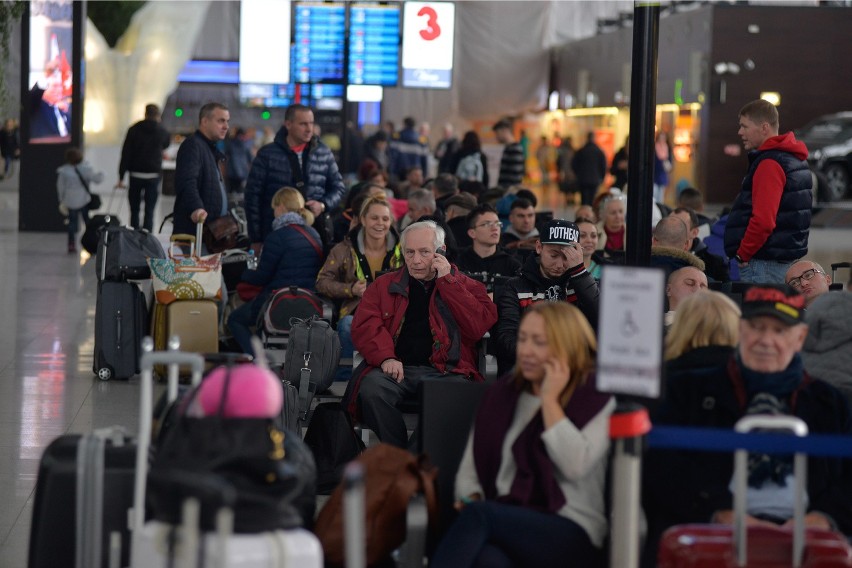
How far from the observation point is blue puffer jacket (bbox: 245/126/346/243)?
1025cm

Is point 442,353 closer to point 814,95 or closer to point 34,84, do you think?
point 34,84

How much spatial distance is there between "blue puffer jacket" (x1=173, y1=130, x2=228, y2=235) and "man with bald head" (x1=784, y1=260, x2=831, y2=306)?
16.7 ft

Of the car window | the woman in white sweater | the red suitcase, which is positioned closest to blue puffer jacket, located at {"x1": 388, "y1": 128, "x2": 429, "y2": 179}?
the car window

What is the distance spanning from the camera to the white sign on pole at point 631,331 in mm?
→ 3258

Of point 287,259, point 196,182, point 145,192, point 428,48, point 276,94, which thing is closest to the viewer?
point 287,259

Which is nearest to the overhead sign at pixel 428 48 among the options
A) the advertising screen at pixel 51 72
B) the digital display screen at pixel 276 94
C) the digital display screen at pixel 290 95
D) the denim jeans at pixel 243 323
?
the digital display screen at pixel 290 95

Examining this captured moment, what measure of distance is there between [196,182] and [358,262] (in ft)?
8.95

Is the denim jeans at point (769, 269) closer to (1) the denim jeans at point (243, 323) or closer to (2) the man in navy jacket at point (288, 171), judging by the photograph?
(1) the denim jeans at point (243, 323)

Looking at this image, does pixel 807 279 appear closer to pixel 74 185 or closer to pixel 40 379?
pixel 40 379

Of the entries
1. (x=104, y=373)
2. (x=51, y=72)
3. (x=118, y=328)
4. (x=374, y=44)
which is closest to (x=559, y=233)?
(x=118, y=328)

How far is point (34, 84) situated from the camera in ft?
63.5

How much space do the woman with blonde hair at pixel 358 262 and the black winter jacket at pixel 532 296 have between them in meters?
1.45

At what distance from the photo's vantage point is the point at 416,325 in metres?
6.19

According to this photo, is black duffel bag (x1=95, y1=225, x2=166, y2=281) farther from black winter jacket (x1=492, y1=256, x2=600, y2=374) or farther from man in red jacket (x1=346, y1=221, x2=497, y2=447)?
black winter jacket (x1=492, y1=256, x2=600, y2=374)
